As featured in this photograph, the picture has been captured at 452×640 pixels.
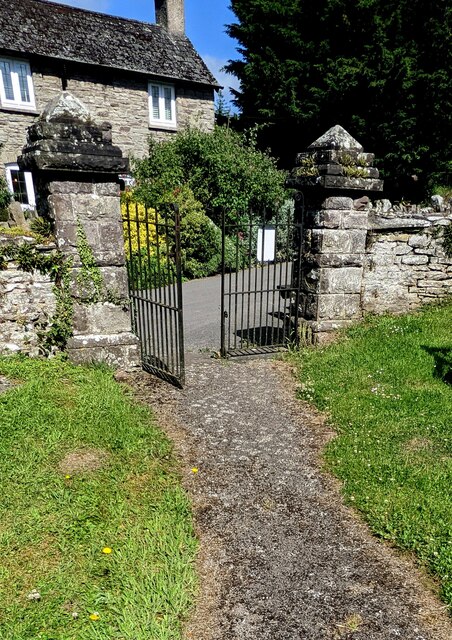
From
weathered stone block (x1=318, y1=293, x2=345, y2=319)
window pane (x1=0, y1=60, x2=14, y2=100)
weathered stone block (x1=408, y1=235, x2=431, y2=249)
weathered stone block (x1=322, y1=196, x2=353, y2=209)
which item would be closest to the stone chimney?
window pane (x1=0, y1=60, x2=14, y2=100)

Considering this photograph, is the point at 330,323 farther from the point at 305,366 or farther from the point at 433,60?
the point at 433,60

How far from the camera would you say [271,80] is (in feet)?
71.6

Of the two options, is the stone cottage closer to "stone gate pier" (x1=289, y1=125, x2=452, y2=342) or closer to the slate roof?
the slate roof

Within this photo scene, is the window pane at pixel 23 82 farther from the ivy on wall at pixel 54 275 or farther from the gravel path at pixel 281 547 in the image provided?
the gravel path at pixel 281 547

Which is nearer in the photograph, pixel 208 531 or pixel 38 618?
pixel 38 618

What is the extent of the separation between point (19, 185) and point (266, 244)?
13.7 m

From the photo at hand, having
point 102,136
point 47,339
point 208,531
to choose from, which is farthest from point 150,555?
point 102,136

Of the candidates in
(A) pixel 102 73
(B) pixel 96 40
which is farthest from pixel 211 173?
(B) pixel 96 40

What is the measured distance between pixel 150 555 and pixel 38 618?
2.53 feet

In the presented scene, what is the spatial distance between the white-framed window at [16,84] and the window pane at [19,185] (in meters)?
2.32

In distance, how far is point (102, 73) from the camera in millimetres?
16969

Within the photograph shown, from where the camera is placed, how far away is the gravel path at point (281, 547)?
107 inches

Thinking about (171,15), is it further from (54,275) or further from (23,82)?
(54,275)

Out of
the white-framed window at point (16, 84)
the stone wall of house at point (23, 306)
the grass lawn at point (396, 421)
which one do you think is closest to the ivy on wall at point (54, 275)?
the stone wall of house at point (23, 306)
